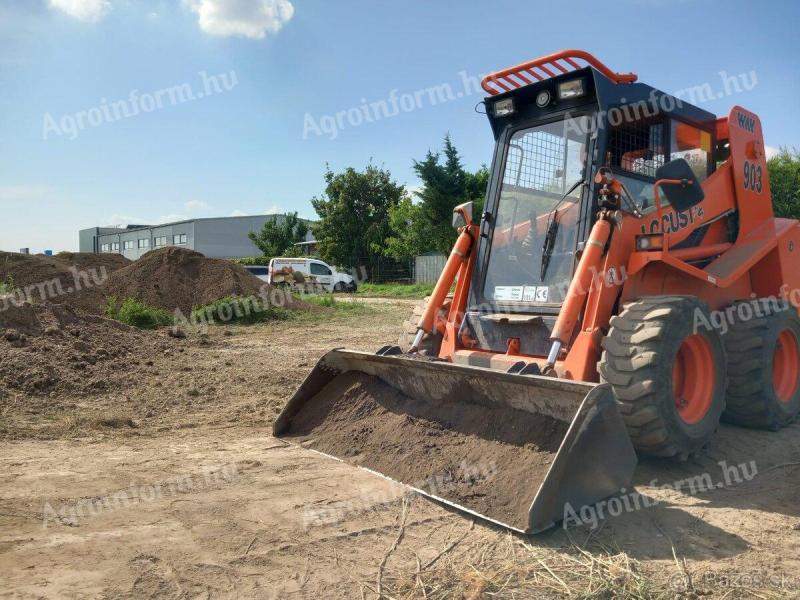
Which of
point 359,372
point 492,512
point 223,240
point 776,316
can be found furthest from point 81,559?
point 223,240

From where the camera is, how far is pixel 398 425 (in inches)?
193

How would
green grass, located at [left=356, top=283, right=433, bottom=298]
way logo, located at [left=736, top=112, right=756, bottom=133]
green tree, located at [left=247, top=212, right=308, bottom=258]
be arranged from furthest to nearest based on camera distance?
green tree, located at [left=247, top=212, right=308, bottom=258], green grass, located at [left=356, top=283, right=433, bottom=298], way logo, located at [left=736, top=112, right=756, bottom=133]

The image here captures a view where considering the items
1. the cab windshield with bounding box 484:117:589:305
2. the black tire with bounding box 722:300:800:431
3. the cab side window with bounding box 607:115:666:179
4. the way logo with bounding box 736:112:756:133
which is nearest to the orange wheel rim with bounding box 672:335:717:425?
the black tire with bounding box 722:300:800:431

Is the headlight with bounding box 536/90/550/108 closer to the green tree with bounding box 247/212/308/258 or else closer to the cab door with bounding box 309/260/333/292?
the cab door with bounding box 309/260/333/292

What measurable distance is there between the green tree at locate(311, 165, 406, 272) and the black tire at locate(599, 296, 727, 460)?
34.1 metres

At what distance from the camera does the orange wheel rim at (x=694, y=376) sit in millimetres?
4895

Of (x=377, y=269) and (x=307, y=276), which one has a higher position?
(x=377, y=269)

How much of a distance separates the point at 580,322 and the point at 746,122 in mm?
3068

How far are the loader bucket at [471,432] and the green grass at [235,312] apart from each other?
1114 cm

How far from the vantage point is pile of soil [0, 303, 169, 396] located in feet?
24.1

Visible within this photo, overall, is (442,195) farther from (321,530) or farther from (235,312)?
(321,530)

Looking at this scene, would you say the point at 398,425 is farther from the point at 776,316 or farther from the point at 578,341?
the point at 776,316

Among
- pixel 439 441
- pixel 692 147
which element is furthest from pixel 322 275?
pixel 439 441

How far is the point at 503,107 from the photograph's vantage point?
5.82 metres
